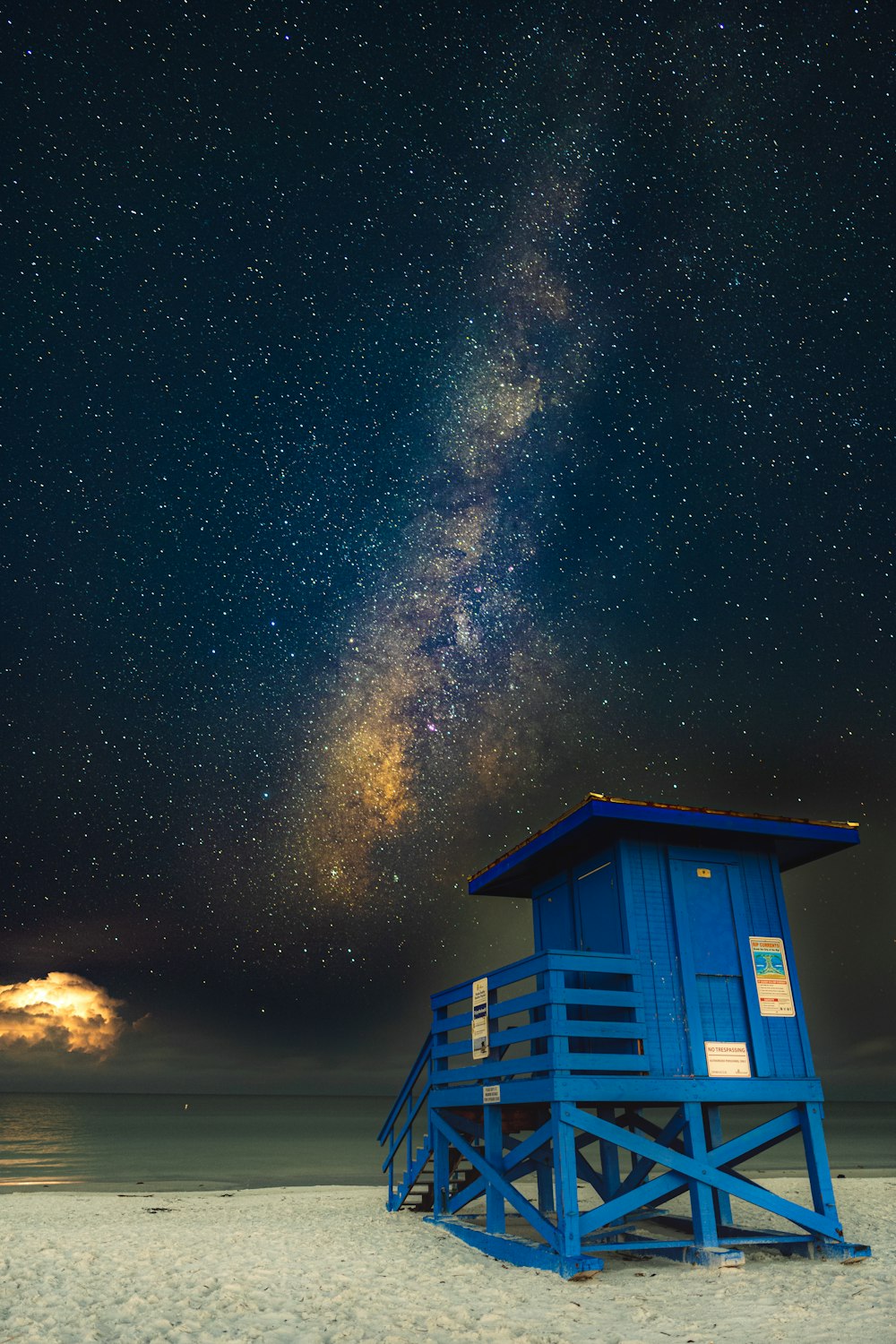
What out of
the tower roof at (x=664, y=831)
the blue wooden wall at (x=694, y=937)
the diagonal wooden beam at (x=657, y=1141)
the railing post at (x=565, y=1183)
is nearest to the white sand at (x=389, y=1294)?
the railing post at (x=565, y=1183)

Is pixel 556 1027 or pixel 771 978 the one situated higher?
pixel 771 978

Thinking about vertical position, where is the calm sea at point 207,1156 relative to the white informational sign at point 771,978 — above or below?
below

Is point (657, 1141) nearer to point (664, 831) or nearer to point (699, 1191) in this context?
point (699, 1191)

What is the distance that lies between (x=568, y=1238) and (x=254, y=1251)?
4759 millimetres

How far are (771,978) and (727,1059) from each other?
1.35m

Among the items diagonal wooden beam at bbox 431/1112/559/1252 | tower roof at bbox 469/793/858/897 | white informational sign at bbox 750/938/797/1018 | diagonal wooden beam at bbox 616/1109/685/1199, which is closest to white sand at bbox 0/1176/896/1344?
diagonal wooden beam at bbox 431/1112/559/1252

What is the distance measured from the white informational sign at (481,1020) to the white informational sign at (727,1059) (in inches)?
119

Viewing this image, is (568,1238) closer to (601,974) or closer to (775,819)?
(601,974)

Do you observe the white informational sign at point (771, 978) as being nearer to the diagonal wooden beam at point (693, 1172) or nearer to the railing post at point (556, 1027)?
the diagonal wooden beam at point (693, 1172)

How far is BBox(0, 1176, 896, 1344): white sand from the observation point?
25.2ft

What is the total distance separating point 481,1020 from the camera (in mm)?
12555

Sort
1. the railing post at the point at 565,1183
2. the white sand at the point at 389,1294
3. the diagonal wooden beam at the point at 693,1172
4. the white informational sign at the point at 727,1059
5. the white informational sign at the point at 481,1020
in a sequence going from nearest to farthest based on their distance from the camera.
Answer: the white sand at the point at 389,1294
the railing post at the point at 565,1183
the diagonal wooden beam at the point at 693,1172
the white informational sign at the point at 727,1059
the white informational sign at the point at 481,1020

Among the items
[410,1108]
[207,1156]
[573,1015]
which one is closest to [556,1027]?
[573,1015]

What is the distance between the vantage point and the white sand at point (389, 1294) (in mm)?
7672
